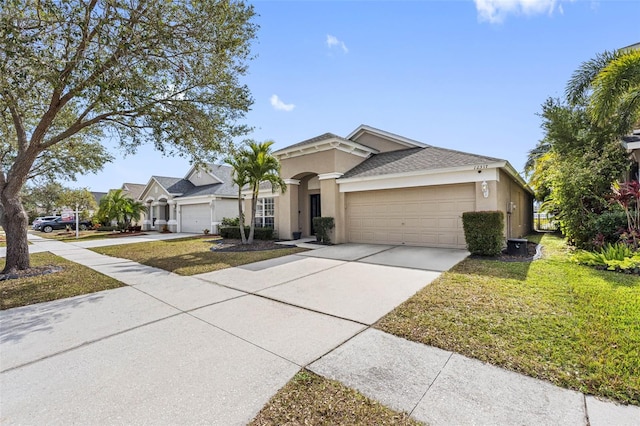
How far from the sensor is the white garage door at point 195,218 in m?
22.6

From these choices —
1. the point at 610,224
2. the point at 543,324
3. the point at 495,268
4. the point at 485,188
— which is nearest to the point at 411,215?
the point at 485,188

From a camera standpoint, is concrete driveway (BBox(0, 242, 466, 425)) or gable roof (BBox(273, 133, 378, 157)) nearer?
concrete driveway (BBox(0, 242, 466, 425))

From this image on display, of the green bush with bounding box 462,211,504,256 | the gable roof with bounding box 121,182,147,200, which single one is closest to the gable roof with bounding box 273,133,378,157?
the green bush with bounding box 462,211,504,256

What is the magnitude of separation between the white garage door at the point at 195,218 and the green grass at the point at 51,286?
47.0ft

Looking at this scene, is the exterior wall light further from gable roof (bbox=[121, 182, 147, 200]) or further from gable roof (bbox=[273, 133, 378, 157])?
gable roof (bbox=[121, 182, 147, 200])

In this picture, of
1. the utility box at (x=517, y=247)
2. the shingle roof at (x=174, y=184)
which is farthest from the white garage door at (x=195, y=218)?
the utility box at (x=517, y=247)

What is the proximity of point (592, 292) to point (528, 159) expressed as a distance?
2867 cm

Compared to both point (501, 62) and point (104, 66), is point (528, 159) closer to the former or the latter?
point (501, 62)

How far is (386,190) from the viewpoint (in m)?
12.3

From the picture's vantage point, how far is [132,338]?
388 cm

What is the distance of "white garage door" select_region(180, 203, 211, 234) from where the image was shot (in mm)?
22562

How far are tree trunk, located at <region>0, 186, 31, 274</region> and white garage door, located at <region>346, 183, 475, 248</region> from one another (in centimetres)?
1132

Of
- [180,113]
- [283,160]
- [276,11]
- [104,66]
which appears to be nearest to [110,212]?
[283,160]

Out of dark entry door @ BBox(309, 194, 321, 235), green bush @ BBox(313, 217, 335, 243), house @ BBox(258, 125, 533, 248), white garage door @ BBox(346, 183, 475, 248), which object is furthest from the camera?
dark entry door @ BBox(309, 194, 321, 235)
